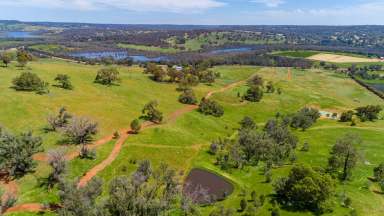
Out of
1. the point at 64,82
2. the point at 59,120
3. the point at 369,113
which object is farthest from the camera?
the point at 369,113

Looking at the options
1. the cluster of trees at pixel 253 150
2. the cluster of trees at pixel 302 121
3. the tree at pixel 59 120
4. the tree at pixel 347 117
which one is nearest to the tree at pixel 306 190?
the cluster of trees at pixel 253 150

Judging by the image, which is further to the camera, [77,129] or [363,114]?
[363,114]

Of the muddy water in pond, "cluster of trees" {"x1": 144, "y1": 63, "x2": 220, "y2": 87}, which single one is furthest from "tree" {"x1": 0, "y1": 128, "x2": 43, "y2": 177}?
"cluster of trees" {"x1": 144, "y1": 63, "x2": 220, "y2": 87}

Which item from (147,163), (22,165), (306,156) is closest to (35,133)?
(22,165)

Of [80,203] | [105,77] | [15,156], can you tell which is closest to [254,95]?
[105,77]

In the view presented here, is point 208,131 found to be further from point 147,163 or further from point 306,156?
point 147,163

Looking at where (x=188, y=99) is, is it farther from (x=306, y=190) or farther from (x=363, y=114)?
(x=306, y=190)

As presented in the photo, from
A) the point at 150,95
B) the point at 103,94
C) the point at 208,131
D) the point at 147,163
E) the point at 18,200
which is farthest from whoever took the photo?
the point at 150,95
